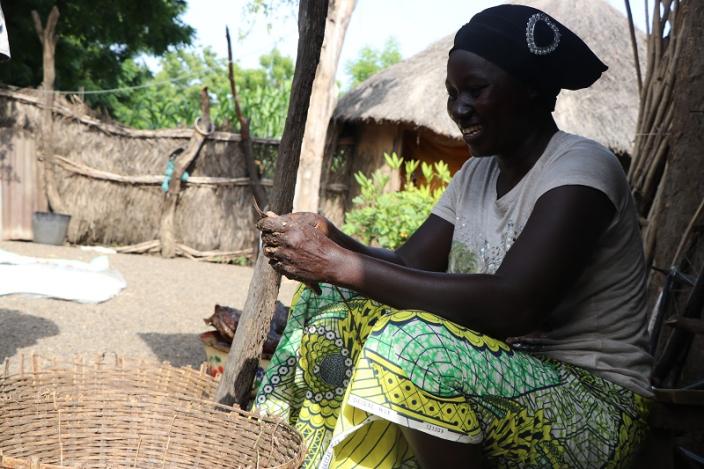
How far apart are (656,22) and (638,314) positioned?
6.30 ft

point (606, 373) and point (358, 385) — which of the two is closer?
point (358, 385)

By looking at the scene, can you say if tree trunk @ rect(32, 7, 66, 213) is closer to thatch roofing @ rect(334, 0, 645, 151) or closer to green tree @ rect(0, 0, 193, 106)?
green tree @ rect(0, 0, 193, 106)

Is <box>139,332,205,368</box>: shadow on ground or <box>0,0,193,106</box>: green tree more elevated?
<box>0,0,193,106</box>: green tree

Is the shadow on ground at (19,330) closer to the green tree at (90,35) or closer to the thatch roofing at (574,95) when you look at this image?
the thatch roofing at (574,95)

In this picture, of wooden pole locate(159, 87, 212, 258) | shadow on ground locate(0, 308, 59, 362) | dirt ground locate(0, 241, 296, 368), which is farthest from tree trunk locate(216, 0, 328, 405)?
wooden pole locate(159, 87, 212, 258)

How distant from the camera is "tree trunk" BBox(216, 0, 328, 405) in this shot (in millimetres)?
2158

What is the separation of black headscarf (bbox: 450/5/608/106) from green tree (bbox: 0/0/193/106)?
36.5ft

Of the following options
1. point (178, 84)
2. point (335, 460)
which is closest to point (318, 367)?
point (335, 460)

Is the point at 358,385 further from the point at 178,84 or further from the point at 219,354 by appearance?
the point at 178,84

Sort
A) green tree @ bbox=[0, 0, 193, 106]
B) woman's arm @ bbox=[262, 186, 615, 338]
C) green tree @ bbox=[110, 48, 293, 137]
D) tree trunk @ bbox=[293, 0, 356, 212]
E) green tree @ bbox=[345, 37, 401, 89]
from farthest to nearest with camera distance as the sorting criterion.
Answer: green tree @ bbox=[345, 37, 401, 89] < green tree @ bbox=[0, 0, 193, 106] < green tree @ bbox=[110, 48, 293, 137] < tree trunk @ bbox=[293, 0, 356, 212] < woman's arm @ bbox=[262, 186, 615, 338]

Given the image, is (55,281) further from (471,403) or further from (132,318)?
(471,403)

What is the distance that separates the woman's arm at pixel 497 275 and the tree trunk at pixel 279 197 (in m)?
0.54

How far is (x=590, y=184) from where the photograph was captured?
5.49 feet

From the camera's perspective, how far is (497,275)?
1624 millimetres
